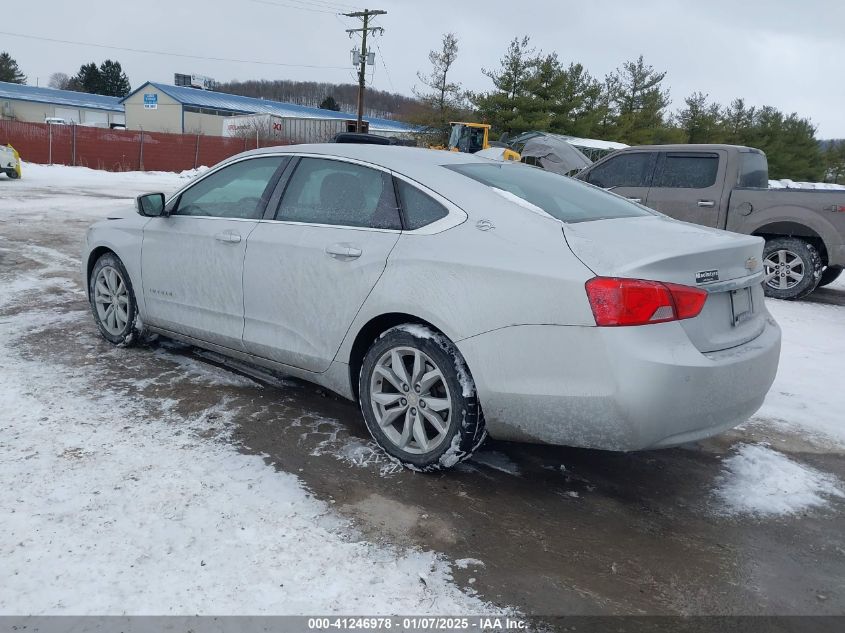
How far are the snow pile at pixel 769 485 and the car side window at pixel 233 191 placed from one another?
2.95m

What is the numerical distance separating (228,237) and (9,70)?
99.7m

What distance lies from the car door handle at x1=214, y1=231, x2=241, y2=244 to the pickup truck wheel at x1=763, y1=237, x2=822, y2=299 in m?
6.85

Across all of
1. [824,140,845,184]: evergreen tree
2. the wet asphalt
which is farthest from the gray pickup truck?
[824,140,845,184]: evergreen tree

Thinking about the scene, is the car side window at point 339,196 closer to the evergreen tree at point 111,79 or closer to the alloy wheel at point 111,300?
the alloy wheel at point 111,300

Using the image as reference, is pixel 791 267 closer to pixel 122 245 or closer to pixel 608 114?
pixel 122 245

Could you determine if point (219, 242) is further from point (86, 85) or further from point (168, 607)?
point (86, 85)

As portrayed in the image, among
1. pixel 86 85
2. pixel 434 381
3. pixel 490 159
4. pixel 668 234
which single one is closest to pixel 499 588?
pixel 434 381

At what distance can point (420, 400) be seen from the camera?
3299mm

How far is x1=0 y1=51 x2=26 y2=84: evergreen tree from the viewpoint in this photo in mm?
85000

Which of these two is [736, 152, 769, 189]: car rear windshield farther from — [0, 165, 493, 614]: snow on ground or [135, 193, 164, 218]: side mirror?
[0, 165, 493, 614]: snow on ground

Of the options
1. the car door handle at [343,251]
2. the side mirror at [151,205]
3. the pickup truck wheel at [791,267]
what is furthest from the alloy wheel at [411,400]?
the pickup truck wheel at [791,267]

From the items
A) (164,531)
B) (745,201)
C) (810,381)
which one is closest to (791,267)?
(745,201)

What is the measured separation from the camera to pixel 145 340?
16.9 ft

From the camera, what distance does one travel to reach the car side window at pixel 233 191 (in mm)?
4172
